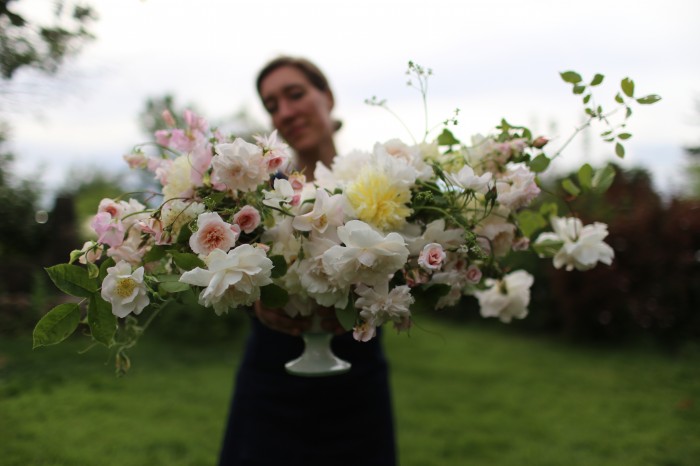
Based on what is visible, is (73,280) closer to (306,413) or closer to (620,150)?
(306,413)

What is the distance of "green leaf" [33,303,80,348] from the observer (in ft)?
4.00

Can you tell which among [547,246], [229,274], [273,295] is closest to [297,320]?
[273,295]

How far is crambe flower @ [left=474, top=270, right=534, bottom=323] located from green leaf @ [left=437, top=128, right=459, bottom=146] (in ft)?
1.53

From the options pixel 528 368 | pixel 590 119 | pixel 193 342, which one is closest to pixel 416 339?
pixel 528 368

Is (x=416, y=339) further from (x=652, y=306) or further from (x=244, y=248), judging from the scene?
(x=244, y=248)

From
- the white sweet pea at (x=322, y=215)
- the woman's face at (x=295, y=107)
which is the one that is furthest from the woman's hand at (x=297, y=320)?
the woman's face at (x=295, y=107)

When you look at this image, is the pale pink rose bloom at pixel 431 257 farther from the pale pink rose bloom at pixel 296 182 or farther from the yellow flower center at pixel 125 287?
the yellow flower center at pixel 125 287

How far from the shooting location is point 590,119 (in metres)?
1.55

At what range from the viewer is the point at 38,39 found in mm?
1823

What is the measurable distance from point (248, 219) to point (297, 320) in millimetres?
487

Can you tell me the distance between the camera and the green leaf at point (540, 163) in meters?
1.60

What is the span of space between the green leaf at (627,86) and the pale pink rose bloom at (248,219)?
1.05 m

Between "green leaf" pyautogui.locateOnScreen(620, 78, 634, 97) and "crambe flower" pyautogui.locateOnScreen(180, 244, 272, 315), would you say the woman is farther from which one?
"green leaf" pyautogui.locateOnScreen(620, 78, 634, 97)

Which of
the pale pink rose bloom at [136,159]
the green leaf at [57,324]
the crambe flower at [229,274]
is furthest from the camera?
the pale pink rose bloom at [136,159]
